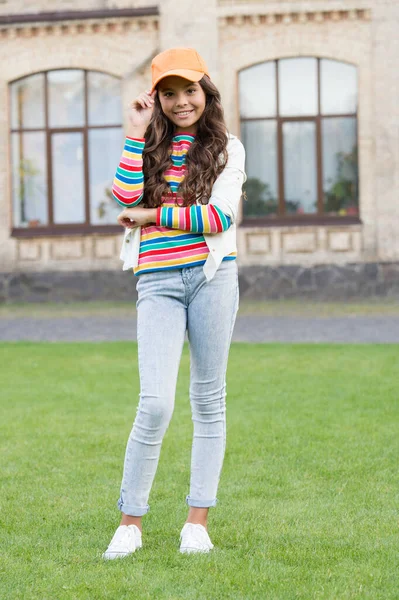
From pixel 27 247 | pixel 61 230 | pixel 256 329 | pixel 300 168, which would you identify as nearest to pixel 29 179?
pixel 61 230

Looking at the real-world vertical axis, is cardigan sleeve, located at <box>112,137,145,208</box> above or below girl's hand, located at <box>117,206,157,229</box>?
above

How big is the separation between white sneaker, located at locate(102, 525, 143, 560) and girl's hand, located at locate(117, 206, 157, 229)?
4.16ft

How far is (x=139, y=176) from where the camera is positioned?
456 cm

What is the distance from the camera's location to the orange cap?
4539 mm

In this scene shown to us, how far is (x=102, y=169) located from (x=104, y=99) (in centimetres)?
137

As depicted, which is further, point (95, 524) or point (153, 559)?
point (95, 524)

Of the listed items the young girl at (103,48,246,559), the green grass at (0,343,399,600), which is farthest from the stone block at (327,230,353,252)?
the young girl at (103,48,246,559)

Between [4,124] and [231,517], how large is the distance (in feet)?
57.2

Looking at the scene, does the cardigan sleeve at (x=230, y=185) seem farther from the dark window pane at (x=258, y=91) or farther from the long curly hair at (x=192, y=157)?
the dark window pane at (x=258, y=91)

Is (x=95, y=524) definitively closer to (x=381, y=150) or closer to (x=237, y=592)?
(x=237, y=592)

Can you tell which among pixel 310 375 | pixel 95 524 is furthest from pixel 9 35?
pixel 95 524

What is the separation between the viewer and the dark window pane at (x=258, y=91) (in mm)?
21172

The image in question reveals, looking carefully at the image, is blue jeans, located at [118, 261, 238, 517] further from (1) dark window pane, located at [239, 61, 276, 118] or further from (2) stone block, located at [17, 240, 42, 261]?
(2) stone block, located at [17, 240, 42, 261]

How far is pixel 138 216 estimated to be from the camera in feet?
15.0
